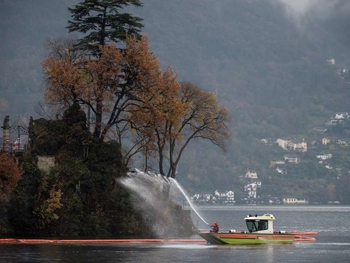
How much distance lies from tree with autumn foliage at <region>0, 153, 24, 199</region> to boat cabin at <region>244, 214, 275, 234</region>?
22489mm

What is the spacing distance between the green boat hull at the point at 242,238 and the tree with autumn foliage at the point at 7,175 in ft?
60.6

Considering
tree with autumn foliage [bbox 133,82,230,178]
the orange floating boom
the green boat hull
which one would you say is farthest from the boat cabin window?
tree with autumn foliage [bbox 133,82,230,178]

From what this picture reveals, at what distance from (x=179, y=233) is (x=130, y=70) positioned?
18.8 m

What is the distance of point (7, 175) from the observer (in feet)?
317

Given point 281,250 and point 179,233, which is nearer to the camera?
point 281,250

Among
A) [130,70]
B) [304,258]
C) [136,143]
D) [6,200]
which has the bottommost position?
[304,258]

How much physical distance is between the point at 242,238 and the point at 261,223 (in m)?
3.21

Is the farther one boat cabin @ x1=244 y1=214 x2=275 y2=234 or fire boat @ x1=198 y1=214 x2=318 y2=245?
boat cabin @ x1=244 y1=214 x2=275 y2=234

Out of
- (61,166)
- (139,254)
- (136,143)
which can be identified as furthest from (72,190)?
(139,254)

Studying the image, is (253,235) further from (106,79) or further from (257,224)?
(106,79)

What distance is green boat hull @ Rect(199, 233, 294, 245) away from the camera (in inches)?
3703

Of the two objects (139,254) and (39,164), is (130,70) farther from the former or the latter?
(139,254)

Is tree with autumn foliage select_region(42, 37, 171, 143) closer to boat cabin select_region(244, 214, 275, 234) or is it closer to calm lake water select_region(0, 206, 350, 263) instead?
calm lake water select_region(0, 206, 350, 263)

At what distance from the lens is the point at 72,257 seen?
78.0 metres
